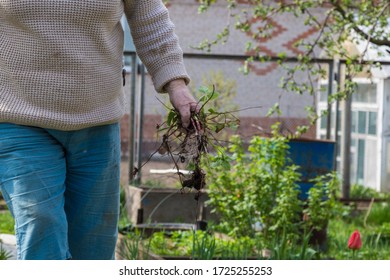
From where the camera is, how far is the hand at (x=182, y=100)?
131 inches

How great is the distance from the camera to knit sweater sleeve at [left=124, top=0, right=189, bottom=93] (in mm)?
3545

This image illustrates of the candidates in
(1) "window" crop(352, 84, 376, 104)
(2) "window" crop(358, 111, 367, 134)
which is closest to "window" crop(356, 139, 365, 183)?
(2) "window" crop(358, 111, 367, 134)

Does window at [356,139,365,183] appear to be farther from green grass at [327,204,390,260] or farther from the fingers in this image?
the fingers

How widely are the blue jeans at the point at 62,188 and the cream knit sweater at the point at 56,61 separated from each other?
0.22 feet

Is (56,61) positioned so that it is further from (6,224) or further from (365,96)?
(365,96)

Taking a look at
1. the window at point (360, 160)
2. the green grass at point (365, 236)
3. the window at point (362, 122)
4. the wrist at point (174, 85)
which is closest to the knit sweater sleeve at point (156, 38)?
the wrist at point (174, 85)

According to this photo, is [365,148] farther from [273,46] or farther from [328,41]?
[273,46]

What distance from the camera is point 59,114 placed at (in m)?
3.24

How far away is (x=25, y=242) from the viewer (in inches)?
124

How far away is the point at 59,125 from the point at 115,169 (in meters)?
0.37

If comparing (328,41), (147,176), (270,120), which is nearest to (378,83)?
(270,120)

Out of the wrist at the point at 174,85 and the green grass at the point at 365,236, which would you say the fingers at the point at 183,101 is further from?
the green grass at the point at 365,236

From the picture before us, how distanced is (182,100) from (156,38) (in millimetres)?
310

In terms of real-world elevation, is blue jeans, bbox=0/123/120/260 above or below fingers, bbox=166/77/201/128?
below
